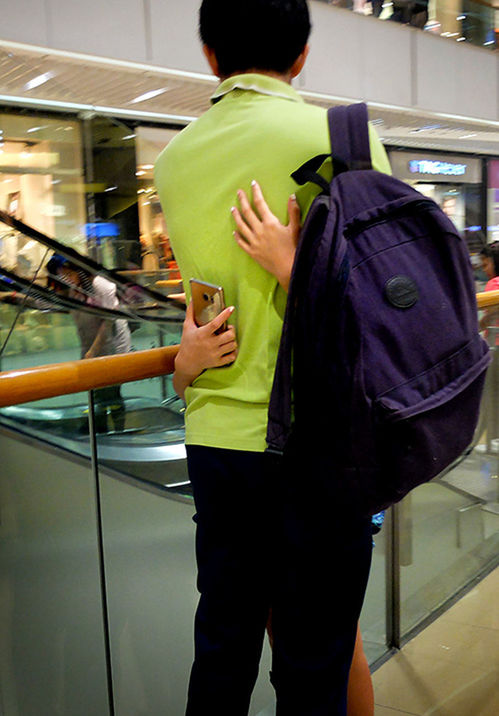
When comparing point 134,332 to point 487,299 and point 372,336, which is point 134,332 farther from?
point 372,336

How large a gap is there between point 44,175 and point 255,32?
9.11 m

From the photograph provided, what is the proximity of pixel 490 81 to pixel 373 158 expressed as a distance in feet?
43.2

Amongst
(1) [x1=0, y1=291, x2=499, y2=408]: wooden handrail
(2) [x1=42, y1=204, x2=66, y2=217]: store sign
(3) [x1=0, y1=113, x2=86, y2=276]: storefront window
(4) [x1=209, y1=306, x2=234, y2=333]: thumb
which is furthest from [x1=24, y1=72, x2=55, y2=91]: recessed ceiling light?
(4) [x1=209, y1=306, x2=234, y2=333]: thumb

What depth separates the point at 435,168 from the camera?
1574 cm

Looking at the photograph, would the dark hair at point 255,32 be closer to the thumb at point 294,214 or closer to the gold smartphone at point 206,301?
the thumb at point 294,214

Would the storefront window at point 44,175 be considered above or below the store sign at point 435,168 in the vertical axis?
below

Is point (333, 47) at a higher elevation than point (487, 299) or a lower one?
higher

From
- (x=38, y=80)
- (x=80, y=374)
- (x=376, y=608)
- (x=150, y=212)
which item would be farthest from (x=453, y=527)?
(x=150, y=212)

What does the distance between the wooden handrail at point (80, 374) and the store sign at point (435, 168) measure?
14.7m

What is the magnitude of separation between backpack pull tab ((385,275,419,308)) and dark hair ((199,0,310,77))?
1.22 feet

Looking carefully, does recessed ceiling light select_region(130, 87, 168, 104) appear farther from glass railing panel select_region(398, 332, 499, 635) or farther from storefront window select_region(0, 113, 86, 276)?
glass railing panel select_region(398, 332, 499, 635)

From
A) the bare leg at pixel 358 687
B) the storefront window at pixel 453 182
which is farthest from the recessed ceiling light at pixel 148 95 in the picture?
the bare leg at pixel 358 687

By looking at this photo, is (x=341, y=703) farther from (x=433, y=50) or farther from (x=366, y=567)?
(x=433, y=50)

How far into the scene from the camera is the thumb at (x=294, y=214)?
99cm
